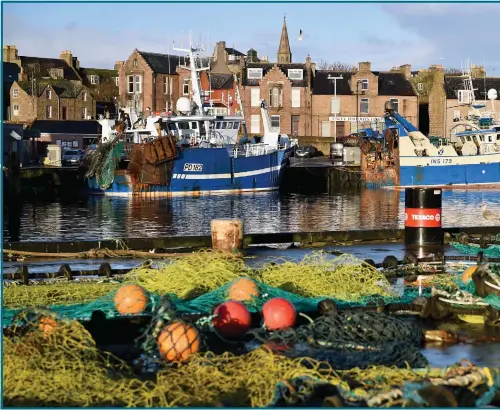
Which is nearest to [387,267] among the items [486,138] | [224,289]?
[224,289]

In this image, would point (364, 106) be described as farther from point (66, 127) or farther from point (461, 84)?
point (66, 127)

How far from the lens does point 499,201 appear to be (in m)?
46.2

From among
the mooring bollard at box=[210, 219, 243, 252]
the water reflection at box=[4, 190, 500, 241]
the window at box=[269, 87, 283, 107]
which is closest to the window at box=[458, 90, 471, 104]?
the window at box=[269, 87, 283, 107]

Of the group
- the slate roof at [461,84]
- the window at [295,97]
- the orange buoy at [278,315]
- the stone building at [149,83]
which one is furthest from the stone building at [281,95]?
the orange buoy at [278,315]

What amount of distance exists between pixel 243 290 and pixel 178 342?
226 centimetres

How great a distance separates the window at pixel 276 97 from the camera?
76.7m

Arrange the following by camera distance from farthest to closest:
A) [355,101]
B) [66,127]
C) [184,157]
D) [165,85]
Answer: [165,85], [66,127], [355,101], [184,157]

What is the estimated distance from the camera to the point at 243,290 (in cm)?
1045

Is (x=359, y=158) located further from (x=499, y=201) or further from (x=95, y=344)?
(x=95, y=344)

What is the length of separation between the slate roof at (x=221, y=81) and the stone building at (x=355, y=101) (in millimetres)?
7022

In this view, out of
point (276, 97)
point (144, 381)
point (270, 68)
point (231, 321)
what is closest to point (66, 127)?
A: point (270, 68)

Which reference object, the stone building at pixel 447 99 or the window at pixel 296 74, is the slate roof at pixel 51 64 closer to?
the window at pixel 296 74

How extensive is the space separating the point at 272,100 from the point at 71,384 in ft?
232

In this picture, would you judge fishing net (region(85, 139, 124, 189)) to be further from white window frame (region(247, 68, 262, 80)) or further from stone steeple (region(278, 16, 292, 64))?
stone steeple (region(278, 16, 292, 64))
